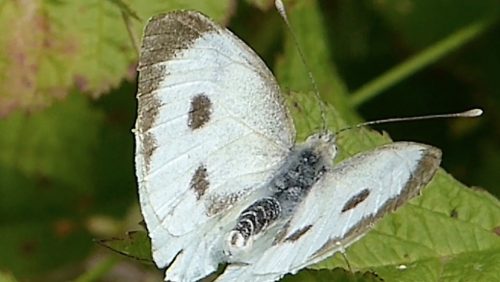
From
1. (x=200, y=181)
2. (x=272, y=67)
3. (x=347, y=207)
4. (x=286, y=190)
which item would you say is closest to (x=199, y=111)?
(x=200, y=181)

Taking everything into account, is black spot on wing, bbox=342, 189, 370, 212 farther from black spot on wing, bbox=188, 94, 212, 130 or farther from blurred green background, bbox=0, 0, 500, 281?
blurred green background, bbox=0, 0, 500, 281

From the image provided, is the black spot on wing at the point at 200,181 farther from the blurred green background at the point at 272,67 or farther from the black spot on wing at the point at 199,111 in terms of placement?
the blurred green background at the point at 272,67

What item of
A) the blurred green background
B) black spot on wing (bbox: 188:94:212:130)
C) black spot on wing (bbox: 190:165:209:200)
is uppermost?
the blurred green background

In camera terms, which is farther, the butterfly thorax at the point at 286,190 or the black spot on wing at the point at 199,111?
the black spot on wing at the point at 199,111

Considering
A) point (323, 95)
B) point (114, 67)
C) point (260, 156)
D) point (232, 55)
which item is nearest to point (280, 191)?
point (260, 156)

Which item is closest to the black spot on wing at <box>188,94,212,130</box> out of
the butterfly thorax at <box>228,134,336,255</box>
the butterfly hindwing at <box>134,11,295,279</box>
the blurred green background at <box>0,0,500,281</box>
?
the butterfly hindwing at <box>134,11,295,279</box>

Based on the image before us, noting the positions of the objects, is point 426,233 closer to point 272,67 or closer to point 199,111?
point 199,111

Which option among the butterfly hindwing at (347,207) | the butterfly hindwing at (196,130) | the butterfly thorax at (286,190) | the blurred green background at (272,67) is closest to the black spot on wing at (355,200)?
the butterfly hindwing at (347,207)
